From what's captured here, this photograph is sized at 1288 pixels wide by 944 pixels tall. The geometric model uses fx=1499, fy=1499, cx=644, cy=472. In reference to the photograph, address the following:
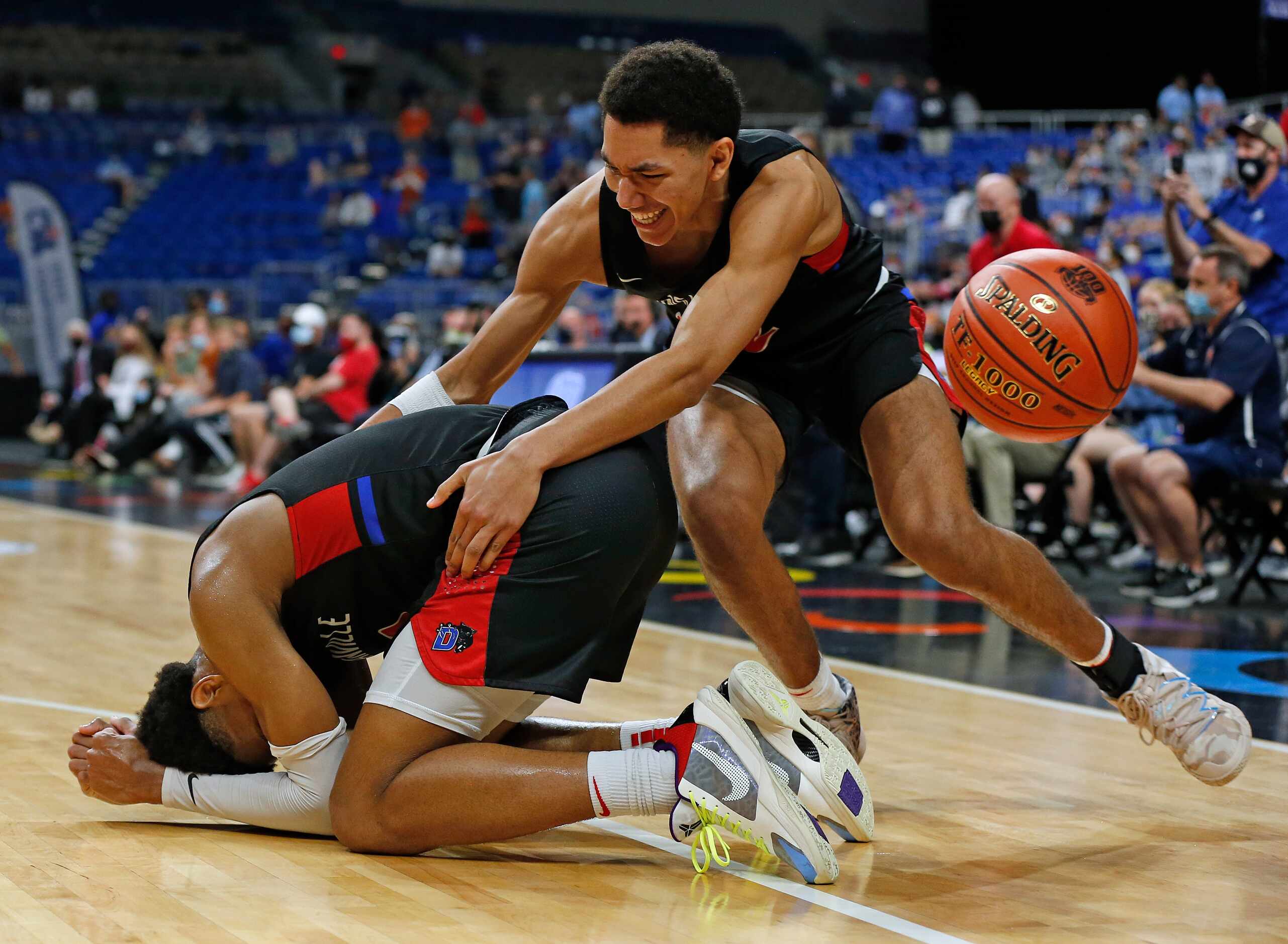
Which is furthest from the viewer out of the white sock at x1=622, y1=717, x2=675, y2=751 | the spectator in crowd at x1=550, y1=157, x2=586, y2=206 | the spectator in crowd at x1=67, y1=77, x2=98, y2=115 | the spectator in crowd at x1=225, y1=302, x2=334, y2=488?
the spectator in crowd at x1=67, y1=77, x2=98, y2=115

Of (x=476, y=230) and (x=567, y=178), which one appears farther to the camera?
(x=476, y=230)

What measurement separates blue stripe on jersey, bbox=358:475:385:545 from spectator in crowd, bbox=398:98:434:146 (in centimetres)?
2182

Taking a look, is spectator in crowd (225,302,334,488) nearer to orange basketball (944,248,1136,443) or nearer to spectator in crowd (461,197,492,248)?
spectator in crowd (461,197,492,248)

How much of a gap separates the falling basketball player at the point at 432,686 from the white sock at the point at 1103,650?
70 cm

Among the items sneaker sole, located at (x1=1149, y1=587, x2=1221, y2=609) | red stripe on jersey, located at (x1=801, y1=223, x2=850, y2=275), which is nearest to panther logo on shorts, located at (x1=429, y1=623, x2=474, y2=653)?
red stripe on jersey, located at (x1=801, y1=223, x2=850, y2=275)

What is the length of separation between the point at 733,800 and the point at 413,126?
22.7 meters

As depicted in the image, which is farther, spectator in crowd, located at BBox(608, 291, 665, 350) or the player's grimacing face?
spectator in crowd, located at BBox(608, 291, 665, 350)

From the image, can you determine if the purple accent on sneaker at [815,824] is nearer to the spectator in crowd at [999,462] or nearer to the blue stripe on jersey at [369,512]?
the blue stripe on jersey at [369,512]

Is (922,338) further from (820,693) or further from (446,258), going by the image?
(446,258)

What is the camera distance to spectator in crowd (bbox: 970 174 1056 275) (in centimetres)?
706

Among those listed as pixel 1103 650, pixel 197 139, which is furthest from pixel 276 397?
pixel 197 139

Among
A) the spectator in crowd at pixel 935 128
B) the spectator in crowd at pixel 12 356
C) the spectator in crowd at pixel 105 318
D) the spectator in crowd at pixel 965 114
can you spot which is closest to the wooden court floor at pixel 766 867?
the spectator in crowd at pixel 105 318

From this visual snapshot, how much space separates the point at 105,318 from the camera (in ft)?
56.8

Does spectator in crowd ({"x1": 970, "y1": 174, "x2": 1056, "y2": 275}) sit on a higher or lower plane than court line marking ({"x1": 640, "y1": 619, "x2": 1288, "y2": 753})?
higher
